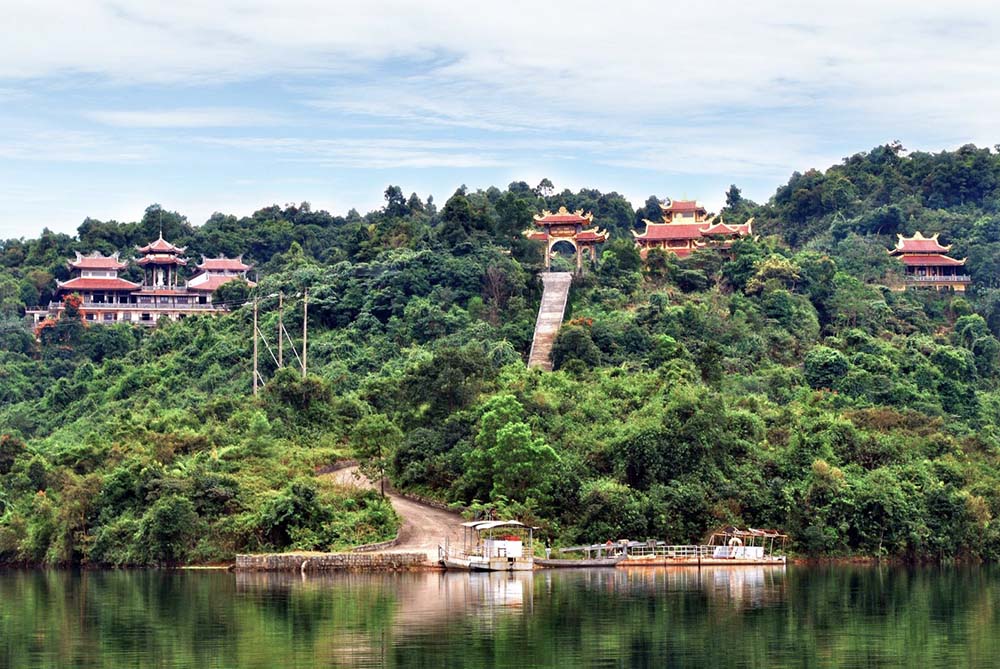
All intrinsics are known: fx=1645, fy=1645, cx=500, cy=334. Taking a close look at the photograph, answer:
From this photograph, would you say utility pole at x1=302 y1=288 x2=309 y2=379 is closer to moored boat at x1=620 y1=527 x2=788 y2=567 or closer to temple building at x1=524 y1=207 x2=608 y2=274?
temple building at x1=524 y1=207 x2=608 y2=274

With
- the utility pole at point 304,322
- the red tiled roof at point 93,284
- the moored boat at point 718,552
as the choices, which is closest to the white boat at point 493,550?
the moored boat at point 718,552

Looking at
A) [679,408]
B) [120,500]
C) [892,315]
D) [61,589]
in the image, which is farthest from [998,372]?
[61,589]

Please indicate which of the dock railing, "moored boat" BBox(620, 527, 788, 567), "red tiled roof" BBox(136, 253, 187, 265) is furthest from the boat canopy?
"red tiled roof" BBox(136, 253, 187, 265)

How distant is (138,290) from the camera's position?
7906 cm

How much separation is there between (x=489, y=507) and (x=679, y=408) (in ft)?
19.7

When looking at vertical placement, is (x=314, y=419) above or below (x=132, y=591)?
above

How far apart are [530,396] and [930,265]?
1211 inches

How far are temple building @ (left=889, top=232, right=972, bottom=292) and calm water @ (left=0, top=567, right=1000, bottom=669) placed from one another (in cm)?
3336

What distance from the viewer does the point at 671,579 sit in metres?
37.8

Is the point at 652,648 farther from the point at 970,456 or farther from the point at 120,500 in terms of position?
the point at 970,456

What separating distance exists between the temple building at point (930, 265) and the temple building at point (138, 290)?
1183 inches

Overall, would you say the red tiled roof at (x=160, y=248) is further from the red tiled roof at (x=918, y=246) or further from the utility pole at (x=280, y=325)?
the red tiled roof at (x=918, y=246)

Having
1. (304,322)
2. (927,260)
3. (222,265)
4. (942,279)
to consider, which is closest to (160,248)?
(222,265)

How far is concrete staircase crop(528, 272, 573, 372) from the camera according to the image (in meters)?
59.4
